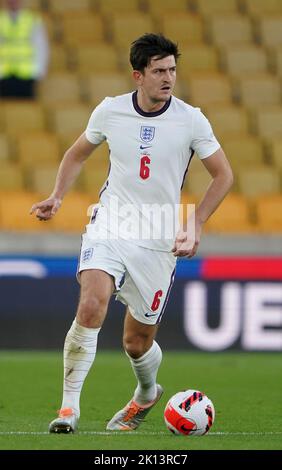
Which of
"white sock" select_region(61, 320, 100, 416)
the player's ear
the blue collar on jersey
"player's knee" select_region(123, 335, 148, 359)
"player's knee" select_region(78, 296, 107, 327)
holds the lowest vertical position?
"player's knee" select_region(123, 335, 148, 359)

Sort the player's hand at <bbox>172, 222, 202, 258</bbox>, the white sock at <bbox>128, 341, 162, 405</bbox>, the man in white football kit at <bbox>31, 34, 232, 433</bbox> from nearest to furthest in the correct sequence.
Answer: the player's hand at <bbox>172, 222, 202, 258</bbox> → the man in white football kit at <bbox>31, 34, 232, 433</bbox> → the white sock at <bbox>128, 341, 162, 405</bbox>

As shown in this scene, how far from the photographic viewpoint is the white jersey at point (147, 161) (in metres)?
8.14

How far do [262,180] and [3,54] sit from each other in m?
3.97

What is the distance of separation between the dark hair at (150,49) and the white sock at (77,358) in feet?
5.53

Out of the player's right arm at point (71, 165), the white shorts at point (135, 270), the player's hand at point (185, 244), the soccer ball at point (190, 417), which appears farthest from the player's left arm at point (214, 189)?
the soccer ball at point (190, 417)

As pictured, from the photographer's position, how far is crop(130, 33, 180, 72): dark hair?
26.6ft

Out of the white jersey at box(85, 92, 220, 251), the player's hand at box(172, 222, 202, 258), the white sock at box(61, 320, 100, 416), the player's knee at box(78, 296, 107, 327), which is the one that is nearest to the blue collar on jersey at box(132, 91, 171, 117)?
the white jersey at box(85, 92, 220, 251)

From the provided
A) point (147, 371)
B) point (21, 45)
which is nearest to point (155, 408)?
→ point (147, 371)

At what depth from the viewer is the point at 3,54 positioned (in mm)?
18078

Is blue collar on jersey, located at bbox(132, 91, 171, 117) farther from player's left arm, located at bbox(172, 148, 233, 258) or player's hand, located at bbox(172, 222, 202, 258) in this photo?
player's hand, located at bbox(172, 222, 202, 258)

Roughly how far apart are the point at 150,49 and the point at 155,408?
308 cm

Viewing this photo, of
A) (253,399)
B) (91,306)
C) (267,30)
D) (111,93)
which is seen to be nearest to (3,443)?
(91,306)

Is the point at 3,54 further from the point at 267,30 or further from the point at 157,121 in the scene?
the point at 157,121

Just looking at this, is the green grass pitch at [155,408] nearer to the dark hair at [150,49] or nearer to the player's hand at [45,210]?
the player's hand at [45,210]
